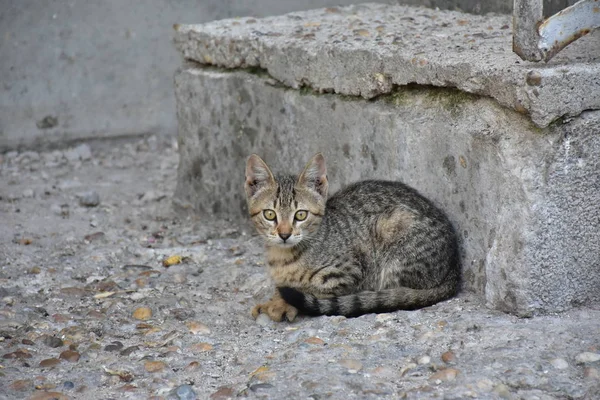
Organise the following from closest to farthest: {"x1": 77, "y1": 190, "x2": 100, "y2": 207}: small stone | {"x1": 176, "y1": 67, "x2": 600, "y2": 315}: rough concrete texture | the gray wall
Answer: {"x1": 176, "y1": 67, "x2": 600, "y2": 315}: rough concrete texture → {"x1": 77, "y1": 190, "x2": 100, "y2": 207}: small stone → the gray wall

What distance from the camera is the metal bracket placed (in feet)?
13.5

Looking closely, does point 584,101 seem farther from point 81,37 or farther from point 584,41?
point 81,37

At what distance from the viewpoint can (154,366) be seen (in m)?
4.30

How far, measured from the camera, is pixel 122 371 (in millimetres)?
4277

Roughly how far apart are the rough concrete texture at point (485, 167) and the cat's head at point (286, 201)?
0.44m

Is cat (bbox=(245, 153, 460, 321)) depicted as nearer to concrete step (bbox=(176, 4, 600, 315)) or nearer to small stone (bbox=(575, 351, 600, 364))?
concrete step (bbox=(176, 4, 600, 315))

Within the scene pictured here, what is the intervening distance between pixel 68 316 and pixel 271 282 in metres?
1.23

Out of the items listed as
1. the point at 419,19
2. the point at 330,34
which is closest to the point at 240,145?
the point at 330,34

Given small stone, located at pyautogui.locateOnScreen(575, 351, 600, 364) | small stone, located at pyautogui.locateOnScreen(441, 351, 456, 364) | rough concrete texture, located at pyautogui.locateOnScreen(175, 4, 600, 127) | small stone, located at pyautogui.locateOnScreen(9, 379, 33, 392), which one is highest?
rough concrete texture, located at pyautogui.locateOnScreen(175, 4, 600, 127)

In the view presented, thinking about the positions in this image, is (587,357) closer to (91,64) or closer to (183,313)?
(183,313)

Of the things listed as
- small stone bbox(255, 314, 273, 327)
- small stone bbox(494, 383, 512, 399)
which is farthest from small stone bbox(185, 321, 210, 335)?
small stone bbox(494, 383, 512, 399)

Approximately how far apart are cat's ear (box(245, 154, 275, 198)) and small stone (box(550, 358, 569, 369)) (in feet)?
6.40

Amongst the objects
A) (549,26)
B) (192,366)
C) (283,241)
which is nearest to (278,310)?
(283,241)

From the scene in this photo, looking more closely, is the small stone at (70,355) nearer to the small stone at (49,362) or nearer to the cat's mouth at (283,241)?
the small stone at (49,362)
